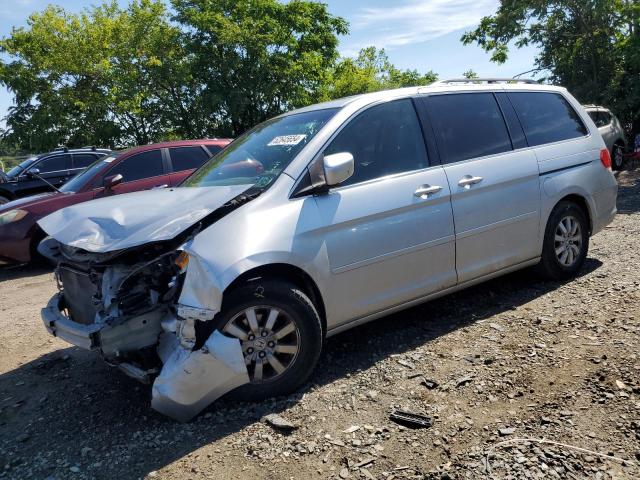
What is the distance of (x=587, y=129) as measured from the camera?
521 cm

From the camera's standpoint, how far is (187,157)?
8570 mm

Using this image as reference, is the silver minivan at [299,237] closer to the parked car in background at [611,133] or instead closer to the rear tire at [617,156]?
the parked car in background at [611,133]

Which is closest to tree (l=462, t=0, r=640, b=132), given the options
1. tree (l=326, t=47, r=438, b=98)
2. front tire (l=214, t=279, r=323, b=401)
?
tree (l=326, t=47, r=438, b=98)

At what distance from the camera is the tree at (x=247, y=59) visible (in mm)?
23062

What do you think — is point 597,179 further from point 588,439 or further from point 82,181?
point 82,181

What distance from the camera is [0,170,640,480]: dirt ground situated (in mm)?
2627

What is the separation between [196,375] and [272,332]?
0.52m

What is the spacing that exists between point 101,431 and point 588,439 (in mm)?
2665

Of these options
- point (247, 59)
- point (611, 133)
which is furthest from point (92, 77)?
point (611, 133)

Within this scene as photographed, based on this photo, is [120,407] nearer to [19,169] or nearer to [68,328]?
[68,328]

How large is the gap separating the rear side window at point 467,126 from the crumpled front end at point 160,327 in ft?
7.25

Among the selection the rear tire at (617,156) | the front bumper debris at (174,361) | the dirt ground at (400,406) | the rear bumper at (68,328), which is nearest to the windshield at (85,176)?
the dirt ground at (400,406)

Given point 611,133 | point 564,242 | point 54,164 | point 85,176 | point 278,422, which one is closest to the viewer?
point 278,422

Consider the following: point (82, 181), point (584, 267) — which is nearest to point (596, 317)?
point (584, 267)
